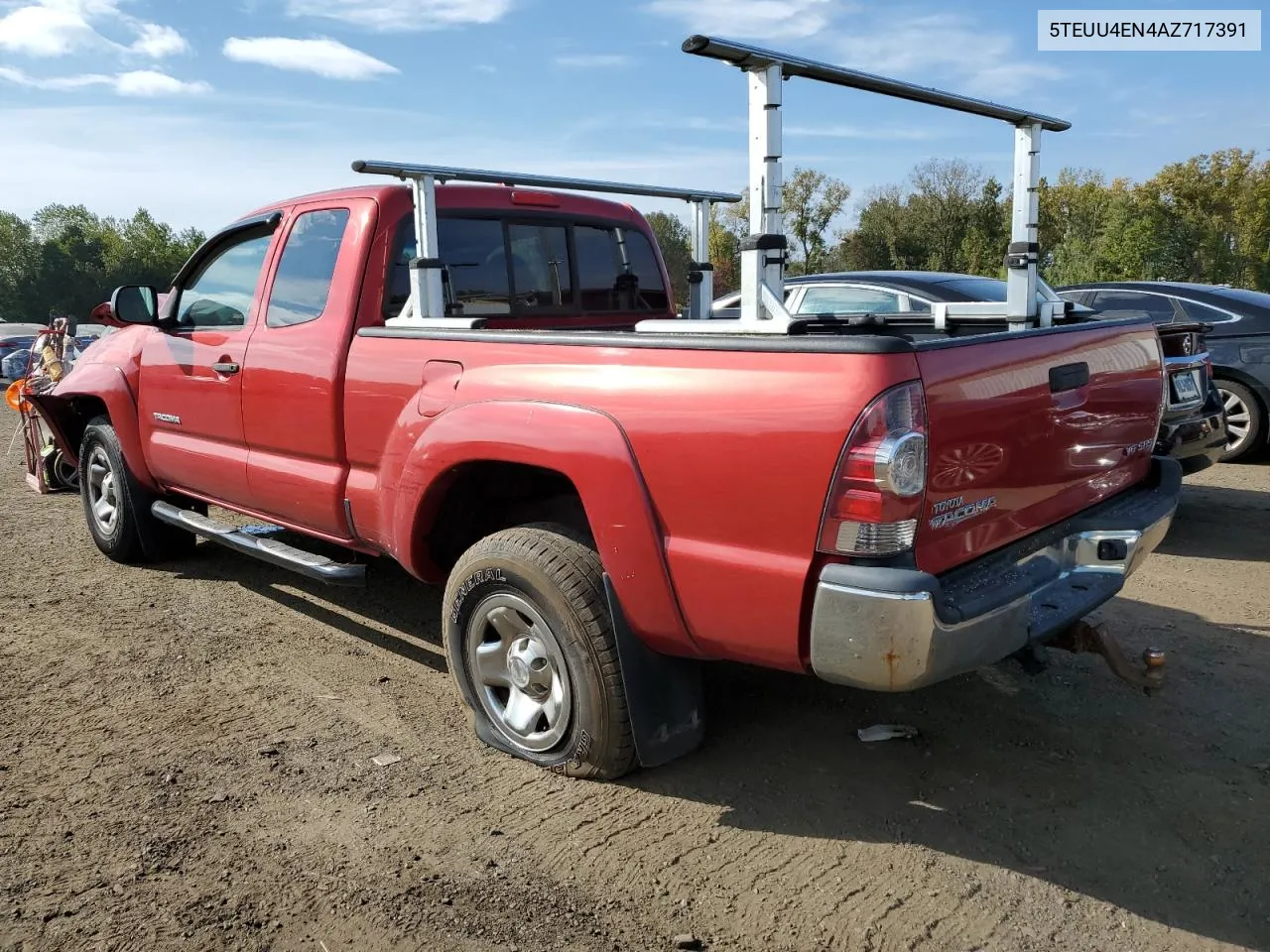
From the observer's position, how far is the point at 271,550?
435cm

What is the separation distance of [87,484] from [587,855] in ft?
15.5

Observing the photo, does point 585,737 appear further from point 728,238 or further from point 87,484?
point 728,238

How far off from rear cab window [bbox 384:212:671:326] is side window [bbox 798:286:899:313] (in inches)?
102

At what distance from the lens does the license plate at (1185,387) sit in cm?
605

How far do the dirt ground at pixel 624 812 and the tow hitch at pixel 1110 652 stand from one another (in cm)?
21

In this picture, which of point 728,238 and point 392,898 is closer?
point 392,898

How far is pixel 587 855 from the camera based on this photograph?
2889 millimetres

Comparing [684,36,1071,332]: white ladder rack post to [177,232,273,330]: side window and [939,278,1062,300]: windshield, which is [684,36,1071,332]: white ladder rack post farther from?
[939,278,1062,300]: windshield

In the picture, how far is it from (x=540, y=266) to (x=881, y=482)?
2714 millimetres

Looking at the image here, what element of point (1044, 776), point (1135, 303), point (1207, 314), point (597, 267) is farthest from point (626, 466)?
point (1207, 314)

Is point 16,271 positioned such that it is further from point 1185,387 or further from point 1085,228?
point 1185,387

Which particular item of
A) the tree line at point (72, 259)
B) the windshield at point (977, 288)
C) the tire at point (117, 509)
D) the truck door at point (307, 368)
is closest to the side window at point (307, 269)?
the truck door at point (307, 368)

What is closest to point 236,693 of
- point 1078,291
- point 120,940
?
point 120,940

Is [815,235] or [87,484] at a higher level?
[815,235]
